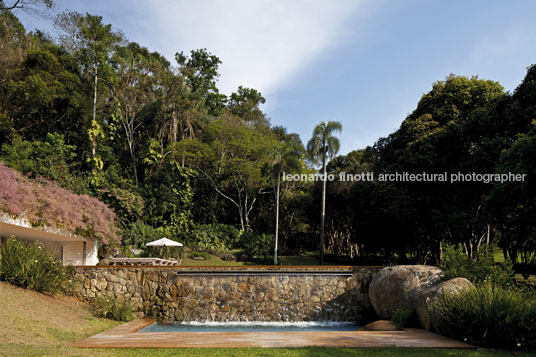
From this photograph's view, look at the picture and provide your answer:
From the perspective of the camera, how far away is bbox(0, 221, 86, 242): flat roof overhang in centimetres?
1279

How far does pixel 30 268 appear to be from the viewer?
10.3 m

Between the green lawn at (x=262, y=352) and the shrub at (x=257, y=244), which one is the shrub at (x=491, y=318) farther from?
the shrub at (x=257, y=244)

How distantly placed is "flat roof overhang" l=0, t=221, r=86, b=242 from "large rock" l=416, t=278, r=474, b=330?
11.6m

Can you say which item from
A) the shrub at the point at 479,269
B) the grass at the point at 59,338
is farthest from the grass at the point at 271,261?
the shrub at the point at 479,269

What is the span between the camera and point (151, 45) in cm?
3644

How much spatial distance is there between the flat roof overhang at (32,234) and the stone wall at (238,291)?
2464mm

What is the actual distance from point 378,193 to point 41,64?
20.0 metres

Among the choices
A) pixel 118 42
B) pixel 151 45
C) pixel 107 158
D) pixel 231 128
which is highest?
pixel 151 45

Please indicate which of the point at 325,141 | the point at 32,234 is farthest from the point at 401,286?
the point at 325,141

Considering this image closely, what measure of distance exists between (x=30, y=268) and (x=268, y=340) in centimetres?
670

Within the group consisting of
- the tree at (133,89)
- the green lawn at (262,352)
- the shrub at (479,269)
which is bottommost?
the green lawn at (262,352)

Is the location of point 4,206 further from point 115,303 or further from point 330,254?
point 330,254

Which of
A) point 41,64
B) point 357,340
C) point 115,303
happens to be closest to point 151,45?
point 41,64

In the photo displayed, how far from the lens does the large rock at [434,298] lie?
859 cm
